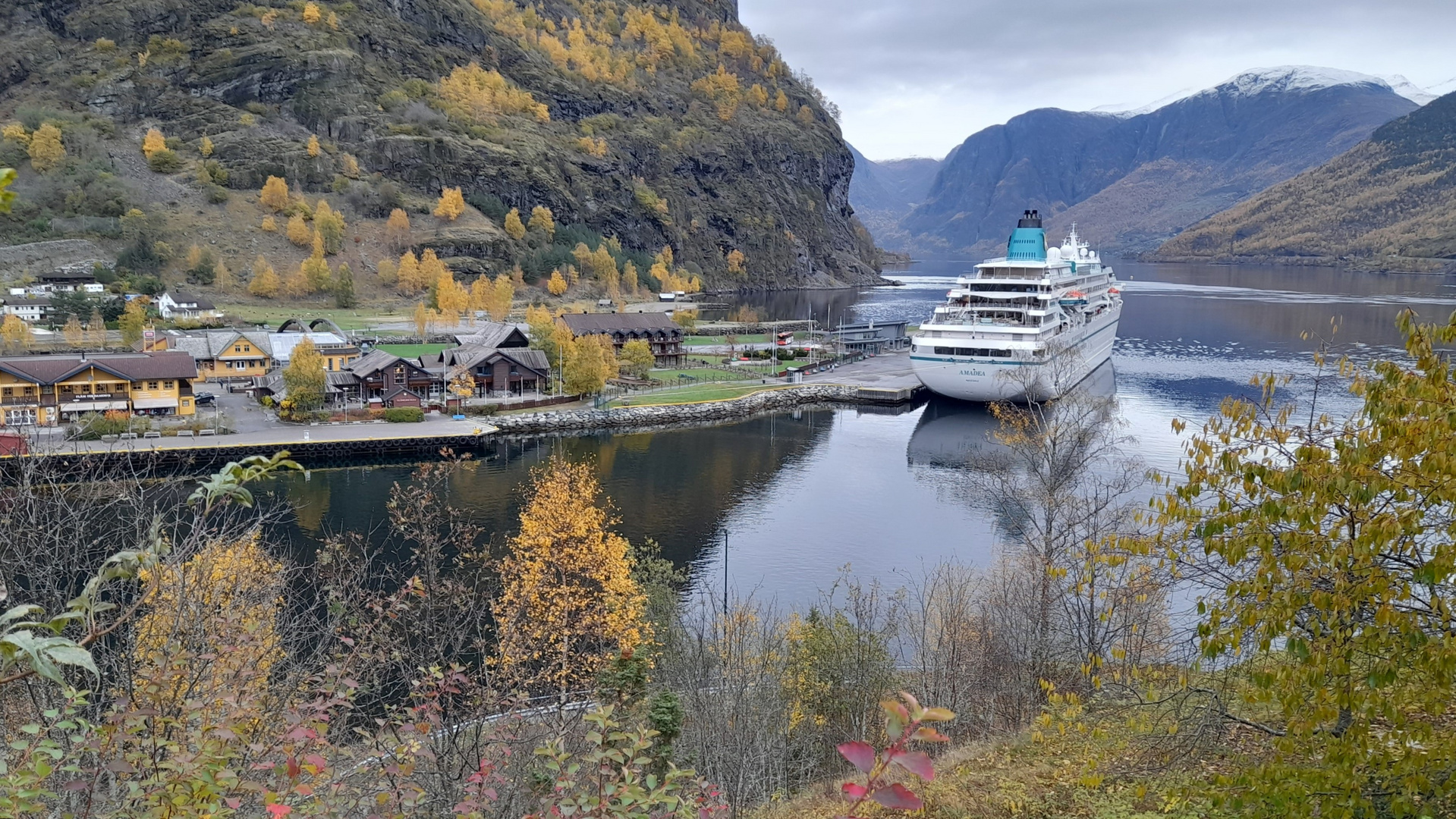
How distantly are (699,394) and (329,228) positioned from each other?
211ft

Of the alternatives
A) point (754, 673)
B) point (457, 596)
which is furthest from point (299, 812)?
point (754, 673)

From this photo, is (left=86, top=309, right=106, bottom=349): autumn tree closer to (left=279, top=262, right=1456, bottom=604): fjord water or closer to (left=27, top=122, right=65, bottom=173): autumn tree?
(left=279, top=262, right=1456, bottom=604): fjord water

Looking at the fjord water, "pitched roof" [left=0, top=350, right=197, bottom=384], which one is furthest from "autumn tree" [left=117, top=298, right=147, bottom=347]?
the fjord water

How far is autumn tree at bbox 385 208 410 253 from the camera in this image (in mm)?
103438

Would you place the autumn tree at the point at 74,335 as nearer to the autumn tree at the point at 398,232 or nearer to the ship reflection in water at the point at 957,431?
the autumn tree at the point at 398,232

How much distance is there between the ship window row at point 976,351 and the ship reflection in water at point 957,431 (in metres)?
3.26

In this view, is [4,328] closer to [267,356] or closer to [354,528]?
[267,356]

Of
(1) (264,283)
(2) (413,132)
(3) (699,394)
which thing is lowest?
(3) (699,394)

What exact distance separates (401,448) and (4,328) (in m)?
33.0

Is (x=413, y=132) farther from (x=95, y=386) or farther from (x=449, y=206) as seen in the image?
(x=95, y=386)

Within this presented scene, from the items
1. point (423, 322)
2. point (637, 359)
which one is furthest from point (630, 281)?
point (637, 359)

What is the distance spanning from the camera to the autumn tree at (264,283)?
8650 centimetres

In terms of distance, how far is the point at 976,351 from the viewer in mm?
49250

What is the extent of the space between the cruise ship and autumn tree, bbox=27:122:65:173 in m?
100
